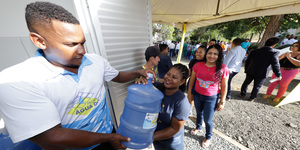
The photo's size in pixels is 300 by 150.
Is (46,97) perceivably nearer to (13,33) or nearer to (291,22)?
(13,33)

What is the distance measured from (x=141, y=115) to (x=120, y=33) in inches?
50.1

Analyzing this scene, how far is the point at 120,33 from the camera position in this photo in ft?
5.46

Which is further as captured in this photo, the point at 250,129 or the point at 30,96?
the point at 250,129

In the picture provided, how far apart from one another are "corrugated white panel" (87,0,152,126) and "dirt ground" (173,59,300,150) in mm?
2868

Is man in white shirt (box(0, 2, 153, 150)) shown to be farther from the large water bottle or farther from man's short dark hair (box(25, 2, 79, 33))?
the large water bottle

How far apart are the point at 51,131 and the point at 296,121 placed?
5.64 m

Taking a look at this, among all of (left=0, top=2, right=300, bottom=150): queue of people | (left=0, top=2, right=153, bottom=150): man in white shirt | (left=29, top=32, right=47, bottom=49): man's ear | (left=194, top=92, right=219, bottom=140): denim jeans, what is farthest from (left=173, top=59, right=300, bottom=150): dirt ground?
(left=29, top=32, right=47, bottom=49): man's ear

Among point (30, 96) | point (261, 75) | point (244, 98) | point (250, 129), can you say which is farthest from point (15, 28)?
point (244, 98)

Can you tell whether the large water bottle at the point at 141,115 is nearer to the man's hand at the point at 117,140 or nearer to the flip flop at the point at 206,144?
the man's hand at the point at 117,140

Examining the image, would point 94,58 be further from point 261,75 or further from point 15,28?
point 261,75

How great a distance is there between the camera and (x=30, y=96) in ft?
2.25

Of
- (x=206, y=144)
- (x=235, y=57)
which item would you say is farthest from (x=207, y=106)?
(x=235, y=57)

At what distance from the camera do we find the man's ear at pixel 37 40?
75 centimetres

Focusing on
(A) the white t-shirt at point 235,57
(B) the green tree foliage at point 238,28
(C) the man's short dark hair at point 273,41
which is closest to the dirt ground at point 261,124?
(A) the white t-shirt at point 235,57
